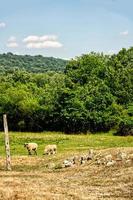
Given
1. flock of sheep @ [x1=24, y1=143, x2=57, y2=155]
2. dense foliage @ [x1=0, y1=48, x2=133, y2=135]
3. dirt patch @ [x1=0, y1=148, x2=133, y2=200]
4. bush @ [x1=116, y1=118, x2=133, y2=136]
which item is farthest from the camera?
dense foliage @ [x1=0, y1=48, x2=133, y2=135]

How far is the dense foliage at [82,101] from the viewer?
85125mm

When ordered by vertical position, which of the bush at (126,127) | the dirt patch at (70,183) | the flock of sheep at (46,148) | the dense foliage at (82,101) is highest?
the dense foliage at (82,101)

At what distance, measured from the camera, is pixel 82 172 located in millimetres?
32938

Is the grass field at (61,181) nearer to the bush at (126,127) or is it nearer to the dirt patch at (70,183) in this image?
the dirt patch at (70,183)

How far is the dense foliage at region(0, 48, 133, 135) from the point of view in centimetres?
8512

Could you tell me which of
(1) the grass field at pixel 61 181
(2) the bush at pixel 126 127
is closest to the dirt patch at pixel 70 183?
(1) the grass field at pixel 61 181

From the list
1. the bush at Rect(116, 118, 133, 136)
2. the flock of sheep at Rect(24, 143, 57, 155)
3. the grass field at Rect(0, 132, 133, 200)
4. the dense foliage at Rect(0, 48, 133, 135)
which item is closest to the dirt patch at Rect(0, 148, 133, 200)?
the grass field at Rect(0, 132, 133, 200)

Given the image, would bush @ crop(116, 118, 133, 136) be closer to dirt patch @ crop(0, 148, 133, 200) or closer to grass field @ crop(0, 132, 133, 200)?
grass field @ crop(0, 132, 133, 200)

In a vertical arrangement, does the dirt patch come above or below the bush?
below

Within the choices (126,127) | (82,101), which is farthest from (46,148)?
(82,101)

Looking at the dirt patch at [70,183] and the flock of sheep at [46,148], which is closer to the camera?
the dirt patch at [70,183]

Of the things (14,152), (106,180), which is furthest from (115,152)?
(14,152)

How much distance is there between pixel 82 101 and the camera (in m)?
87.2

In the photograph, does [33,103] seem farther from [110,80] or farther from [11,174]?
[11,174]
